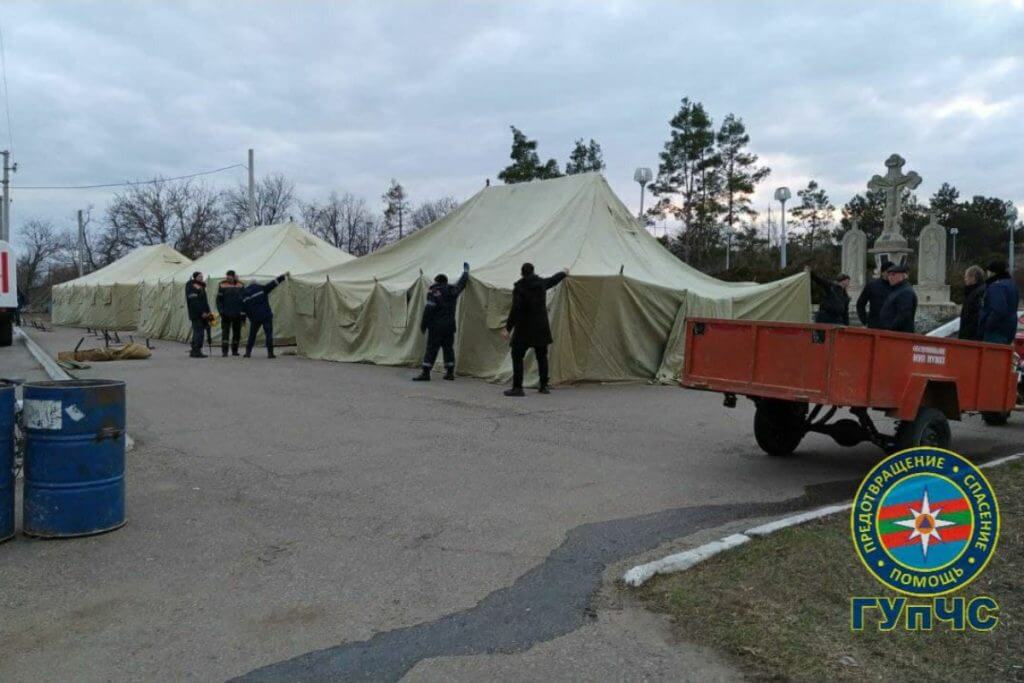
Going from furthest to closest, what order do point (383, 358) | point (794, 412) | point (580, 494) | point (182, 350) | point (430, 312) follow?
point (182, 350) < point (383, 358) < point (430, 312) < point (794, 412) < point (580, 494)

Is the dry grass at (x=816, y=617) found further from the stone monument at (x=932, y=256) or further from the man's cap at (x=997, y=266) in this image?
the stone monument at (x=932, y=256)

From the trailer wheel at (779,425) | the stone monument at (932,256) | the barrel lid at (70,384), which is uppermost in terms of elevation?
the stone monument at (932,256)

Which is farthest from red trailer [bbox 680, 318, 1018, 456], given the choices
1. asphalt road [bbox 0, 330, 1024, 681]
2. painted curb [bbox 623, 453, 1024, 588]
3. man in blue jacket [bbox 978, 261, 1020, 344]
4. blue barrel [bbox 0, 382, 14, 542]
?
blue barrel [bbox 0, 382, 14, 542]

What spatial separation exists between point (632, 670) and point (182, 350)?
20767mm

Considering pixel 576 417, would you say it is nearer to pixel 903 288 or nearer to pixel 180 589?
pixel 903 288

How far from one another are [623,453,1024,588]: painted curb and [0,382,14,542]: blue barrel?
3884mm

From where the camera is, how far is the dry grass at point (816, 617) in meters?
3.39

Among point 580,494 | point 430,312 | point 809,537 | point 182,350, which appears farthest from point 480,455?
point 182,350

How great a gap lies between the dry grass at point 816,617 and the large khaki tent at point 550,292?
870cm

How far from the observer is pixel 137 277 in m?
33.9

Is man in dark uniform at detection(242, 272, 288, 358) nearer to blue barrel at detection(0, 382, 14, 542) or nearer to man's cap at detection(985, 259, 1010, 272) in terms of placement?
blue barrel at detection(0, 382, 14, 542)

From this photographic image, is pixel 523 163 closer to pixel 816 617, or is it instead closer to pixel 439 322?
pixel 439 322

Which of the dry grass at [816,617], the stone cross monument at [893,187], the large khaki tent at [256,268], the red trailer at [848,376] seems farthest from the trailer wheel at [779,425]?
the stone cross monument at [893,187]

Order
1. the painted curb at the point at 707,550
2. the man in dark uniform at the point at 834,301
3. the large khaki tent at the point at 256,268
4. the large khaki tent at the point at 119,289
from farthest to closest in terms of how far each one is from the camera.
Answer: the large khaki tent at the point at 119,289 → the large khaki tent at the point at 256,268 → the man in dark uniform at the point at 834,301 → the painted curb at the point at 707,550
